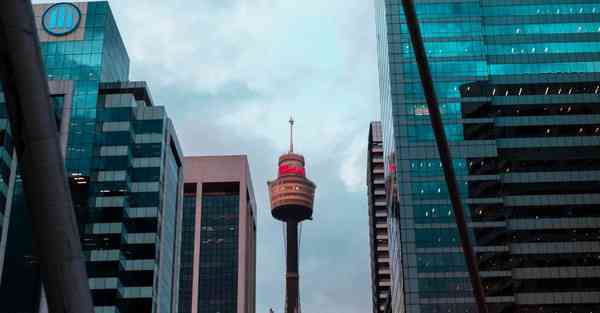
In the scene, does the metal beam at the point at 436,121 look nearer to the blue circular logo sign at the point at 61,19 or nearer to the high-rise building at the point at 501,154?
the high-rise building at the point at 501,154

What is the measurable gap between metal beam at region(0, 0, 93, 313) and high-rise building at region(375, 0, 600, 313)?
109 m

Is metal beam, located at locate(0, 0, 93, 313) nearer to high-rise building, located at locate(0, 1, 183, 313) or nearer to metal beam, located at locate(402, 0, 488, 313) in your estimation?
metal beam, located at locate(402, 0, 488, 313)

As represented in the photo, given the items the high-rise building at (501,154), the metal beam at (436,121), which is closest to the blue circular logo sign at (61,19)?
the high-rise building at (501,154)

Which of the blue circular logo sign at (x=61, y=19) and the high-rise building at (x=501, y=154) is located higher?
the blue circular logo sign at (x=61, y=19)

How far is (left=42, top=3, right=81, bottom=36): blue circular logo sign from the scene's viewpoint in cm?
13938

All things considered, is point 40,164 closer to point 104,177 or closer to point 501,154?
point 104,177

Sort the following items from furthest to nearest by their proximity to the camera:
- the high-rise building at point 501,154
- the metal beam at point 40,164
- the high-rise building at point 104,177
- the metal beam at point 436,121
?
the high-rise building at point 501,154 < the high-rise building at point 104,177 < the metal beam at point 40,164 < the metal beam at point 436,121

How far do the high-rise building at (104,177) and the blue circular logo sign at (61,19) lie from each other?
0.17 m

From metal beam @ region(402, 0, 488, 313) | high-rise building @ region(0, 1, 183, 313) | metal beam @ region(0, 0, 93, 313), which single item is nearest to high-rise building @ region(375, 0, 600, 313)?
high-rise building @ region(0, 1, 183, 313)

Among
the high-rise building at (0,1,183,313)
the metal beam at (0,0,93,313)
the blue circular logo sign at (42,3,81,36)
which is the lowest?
the metal beam at (0,0,93,313)

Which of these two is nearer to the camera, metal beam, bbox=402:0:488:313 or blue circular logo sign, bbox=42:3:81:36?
metal beam, bbox=402:0:488:313

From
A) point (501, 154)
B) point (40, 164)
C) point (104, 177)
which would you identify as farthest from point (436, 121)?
point (104, 177)

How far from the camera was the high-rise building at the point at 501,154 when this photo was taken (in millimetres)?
123938

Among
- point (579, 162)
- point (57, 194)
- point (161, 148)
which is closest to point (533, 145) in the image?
point (579, 162)
